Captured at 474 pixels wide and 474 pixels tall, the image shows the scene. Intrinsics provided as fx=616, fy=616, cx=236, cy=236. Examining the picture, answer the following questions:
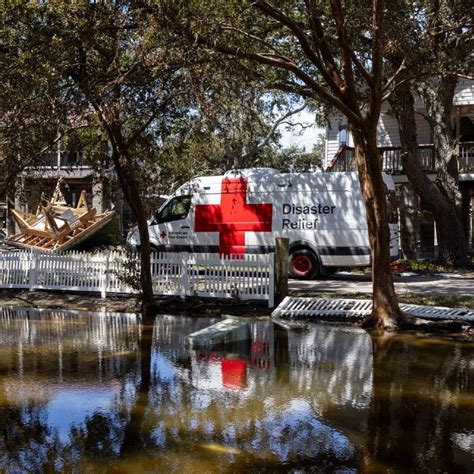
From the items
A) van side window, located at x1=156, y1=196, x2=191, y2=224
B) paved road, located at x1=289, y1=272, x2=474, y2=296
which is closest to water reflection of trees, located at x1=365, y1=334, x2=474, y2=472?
paved road, located at x1=289, y1=272, x2=474, y2=296

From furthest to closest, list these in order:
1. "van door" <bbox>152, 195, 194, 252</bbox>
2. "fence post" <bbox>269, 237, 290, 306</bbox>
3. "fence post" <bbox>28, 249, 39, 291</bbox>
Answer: "van door" <bbox>152, 195, 194, 252</bbox>, "fence post" <bbox>28, 249, 39, 291</bbox>, "fence post" <bbox>269, 237, 290, 306</bbox>

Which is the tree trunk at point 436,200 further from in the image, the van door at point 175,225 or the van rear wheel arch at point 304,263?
the van door at point 175,225

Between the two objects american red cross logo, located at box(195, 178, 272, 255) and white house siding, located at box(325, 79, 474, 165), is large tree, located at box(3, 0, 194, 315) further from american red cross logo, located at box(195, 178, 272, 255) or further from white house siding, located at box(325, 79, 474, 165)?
white house siding, located at box(325, 79, 474, 165)

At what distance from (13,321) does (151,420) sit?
695 centimetres

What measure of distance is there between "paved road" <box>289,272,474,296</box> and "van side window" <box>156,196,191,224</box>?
12.6ft

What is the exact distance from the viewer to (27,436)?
5156mm

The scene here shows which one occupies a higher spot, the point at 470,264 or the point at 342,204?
the point at 342,204

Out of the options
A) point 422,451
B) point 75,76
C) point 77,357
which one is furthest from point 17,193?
point 422,451

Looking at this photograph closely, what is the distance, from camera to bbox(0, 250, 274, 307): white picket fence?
12914 millimetres

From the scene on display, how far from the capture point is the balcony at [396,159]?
2367 centimetres

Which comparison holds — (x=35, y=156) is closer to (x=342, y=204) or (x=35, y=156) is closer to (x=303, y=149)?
(x=342, y=204)

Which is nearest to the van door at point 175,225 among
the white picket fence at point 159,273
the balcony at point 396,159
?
the white picket fence at point 159,273

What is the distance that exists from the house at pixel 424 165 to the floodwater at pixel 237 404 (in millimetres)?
13847

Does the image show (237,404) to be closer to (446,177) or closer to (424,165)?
(446,177)
